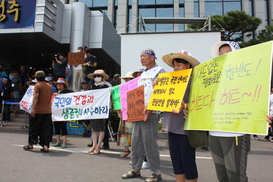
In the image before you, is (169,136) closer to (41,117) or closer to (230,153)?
(230,153)

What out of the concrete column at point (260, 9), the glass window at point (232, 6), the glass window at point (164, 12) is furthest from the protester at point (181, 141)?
the concrete column at point (260, 9)

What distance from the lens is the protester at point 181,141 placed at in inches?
105

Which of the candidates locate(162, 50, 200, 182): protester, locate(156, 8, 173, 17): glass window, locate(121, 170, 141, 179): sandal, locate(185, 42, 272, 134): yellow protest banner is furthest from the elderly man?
locate(156, 8, 173, 17): glass window

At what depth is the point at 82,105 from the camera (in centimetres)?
593

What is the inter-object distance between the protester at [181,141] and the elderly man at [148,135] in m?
0.57

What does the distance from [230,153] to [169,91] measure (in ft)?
3.59

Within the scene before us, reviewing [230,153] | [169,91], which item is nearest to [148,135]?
A: [169,91]

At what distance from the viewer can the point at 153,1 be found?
74.9 feet

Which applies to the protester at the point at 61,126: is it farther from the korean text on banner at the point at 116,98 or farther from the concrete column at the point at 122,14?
the concrete column at the point at 122,14

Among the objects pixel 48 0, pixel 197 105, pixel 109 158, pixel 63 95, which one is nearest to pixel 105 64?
pixel 48 0

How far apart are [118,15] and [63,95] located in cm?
1804

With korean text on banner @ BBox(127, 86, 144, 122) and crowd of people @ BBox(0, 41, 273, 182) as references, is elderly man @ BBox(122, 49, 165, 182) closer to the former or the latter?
crowd of people @ BBox(0, 41, 273, 182)

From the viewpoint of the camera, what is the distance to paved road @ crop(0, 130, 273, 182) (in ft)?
12.5

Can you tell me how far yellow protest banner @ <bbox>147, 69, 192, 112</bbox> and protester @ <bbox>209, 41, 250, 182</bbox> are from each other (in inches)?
24.8
